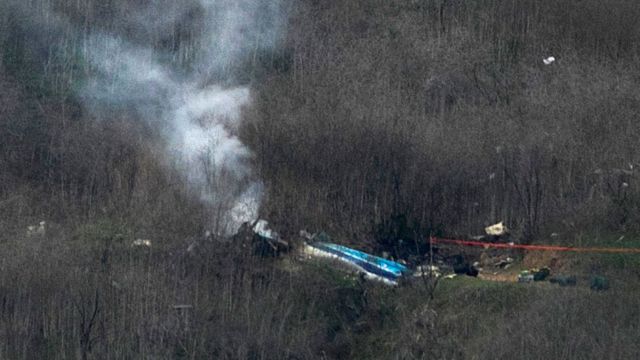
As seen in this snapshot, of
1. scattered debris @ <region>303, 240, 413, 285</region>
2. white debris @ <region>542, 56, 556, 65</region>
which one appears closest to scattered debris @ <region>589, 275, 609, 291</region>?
scattered debris @ <region>303, 240, 413, 285</region>

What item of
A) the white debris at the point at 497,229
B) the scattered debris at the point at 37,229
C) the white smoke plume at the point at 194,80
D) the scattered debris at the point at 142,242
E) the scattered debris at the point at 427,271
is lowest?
the scattered debris at the point at 427,271

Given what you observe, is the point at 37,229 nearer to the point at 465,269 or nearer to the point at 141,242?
the point at 141,242

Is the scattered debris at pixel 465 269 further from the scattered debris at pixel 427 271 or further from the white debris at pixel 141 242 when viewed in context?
the white debris at pixel 141 242

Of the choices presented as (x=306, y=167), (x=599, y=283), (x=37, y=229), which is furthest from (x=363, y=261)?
(x=37, y=229)

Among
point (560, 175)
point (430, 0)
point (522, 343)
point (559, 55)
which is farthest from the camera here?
point (430, 0)

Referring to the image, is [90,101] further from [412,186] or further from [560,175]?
[560,175]

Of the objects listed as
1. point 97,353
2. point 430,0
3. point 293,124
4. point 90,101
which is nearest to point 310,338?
point 97,353

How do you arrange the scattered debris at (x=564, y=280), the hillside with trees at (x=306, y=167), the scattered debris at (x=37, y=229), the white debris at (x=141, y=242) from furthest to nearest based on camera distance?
the scattered debris at (x=37, y=229)
the white debris at (x=141, y=242)
the scattered debris at (x=564, y=280)
the hillside with trees at (x=306, y=167)

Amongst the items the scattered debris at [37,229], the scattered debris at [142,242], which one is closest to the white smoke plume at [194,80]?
the scattered debris at [142,242]
